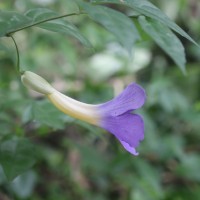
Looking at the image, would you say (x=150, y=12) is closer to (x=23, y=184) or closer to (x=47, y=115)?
(x=47, y=115)

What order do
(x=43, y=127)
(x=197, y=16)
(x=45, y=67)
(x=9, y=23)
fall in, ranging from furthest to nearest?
1. (x=197, y=16)
2. (x=45, y=67)
3. (x=43, y=127)
4. (x=9, y=23)

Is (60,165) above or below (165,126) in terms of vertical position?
below

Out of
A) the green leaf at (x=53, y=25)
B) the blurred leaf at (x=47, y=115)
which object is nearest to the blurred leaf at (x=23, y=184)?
the blurred leaf at (x=47, y=115)

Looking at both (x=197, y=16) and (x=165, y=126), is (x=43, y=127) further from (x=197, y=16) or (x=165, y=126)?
(x=197, y=16)

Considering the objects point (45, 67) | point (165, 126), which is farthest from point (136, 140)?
point (45, 67)

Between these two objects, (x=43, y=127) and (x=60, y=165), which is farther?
(x=60, y=165)

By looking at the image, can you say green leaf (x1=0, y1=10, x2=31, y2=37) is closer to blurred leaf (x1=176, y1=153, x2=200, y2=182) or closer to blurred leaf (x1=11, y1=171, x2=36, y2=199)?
blurred leaf (x1=11, y1=171, x2=36, y2=199)

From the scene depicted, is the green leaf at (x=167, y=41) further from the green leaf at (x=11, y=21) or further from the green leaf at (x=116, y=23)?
the green leaf at (x=11, y=21)
